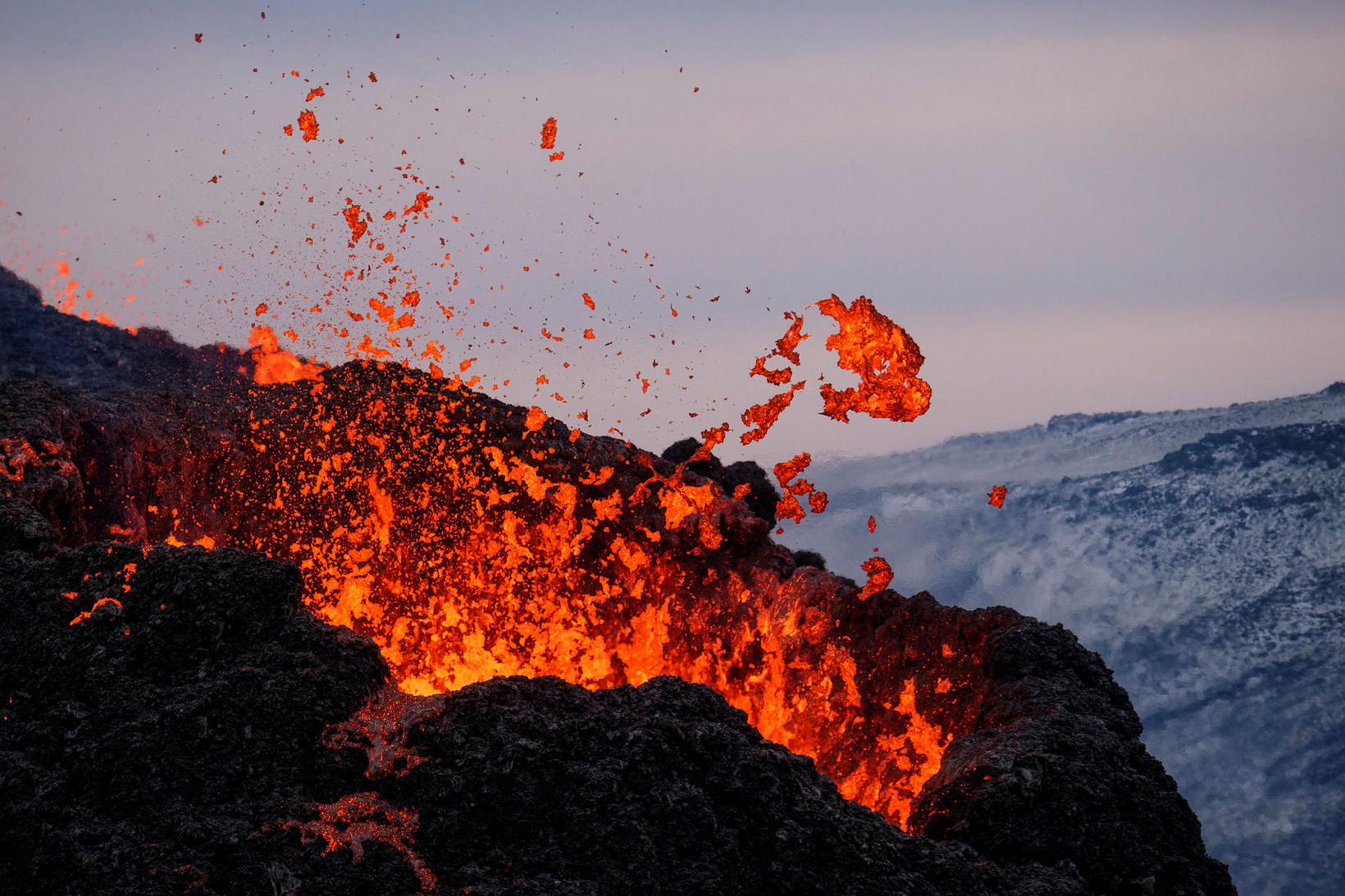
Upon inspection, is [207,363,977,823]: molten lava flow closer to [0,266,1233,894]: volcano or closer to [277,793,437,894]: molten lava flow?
[0,266,1233,894]: volcano

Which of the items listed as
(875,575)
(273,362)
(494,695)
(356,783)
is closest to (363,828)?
(356,783)

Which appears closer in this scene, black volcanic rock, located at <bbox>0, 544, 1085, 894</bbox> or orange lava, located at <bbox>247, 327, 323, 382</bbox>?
black volcanic rock, located at <bbox>0, 544, 1085, 894</bbox>

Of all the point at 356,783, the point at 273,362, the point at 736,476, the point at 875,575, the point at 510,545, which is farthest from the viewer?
the point at 273,362

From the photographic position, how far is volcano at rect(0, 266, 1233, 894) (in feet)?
18.9

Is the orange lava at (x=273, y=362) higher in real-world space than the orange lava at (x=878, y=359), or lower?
higher

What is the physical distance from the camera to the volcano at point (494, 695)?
5.77 meters

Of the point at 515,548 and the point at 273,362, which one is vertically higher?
the point at 273,362

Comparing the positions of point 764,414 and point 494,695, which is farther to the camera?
point 764,414

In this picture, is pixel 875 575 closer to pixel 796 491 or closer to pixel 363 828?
pixel 796 491

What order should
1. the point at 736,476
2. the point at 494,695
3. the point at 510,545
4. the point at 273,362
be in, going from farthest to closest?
the point at 273,362
the point at 736,476
the point at 510,545
the point at 494,695

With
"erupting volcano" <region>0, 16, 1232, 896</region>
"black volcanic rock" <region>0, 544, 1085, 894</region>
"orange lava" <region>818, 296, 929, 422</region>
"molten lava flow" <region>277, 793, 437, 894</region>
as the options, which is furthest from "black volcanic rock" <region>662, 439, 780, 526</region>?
"molten lava flow" <region>277, 793, 437, 894</region>

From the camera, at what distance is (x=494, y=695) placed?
651cm

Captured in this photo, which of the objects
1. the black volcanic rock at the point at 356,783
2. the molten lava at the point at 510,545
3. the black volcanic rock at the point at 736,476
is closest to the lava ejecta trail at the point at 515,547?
the molten lava at the point at 510,545

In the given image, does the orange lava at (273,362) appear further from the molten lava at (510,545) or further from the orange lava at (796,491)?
the orange lava at (796,491)
